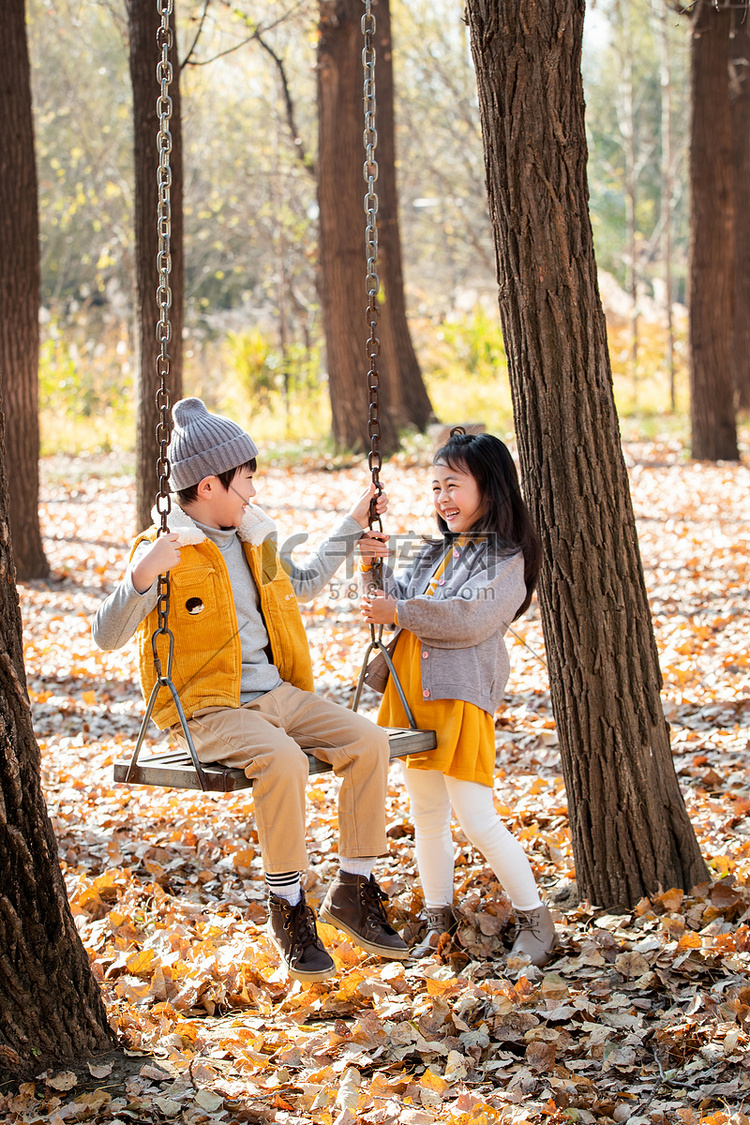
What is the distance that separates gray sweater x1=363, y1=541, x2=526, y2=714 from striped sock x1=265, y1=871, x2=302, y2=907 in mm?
687

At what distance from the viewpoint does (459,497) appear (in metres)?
3.39

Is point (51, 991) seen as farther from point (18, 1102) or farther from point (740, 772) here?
point (740, 772)

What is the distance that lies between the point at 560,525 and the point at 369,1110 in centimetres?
174

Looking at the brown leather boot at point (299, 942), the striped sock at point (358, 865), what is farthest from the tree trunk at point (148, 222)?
the brown leather boot at point (299, 942)

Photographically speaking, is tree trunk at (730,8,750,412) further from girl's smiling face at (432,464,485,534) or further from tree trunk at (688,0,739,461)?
girl's smiling face at (432,464,485,534)

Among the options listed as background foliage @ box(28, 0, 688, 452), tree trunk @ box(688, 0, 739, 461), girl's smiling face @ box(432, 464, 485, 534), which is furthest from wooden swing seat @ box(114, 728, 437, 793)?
background foliage @ box(28, 0, 688, 452)

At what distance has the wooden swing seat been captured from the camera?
2750 millimetres

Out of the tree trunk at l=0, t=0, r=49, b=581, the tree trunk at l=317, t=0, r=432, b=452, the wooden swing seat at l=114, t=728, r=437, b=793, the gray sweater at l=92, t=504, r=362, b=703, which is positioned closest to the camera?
the wooden swing seat at l=114, t=728, r=437, b=793

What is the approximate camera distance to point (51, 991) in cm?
259

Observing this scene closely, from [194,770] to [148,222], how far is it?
611 centimetres

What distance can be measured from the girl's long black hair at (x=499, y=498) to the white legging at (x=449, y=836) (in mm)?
582

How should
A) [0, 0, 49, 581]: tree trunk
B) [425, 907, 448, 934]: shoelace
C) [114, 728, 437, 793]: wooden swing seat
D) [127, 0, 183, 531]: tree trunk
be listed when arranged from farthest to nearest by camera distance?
[0, 0, 49, 581]: tree trunk → [127, 0, 183, 531]: tree trunk → [425, 907, 448, 934]: shoelace → [114, 728, 437, 793]: wooden swing seat

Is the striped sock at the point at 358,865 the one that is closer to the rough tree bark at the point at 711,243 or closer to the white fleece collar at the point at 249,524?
the white fleece collar at the point at 249,524

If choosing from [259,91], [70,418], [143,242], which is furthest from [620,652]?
[259,91]
